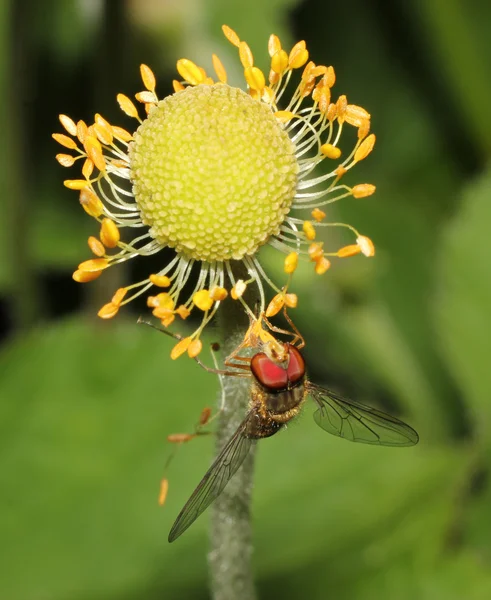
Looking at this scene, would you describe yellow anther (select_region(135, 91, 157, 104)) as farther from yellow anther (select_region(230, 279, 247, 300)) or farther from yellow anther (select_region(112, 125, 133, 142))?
yellow anther (select_region(230, 279, 247, 300))

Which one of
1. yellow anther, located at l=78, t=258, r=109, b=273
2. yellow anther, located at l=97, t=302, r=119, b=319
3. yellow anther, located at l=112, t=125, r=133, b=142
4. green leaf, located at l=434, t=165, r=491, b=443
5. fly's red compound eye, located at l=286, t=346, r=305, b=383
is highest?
yellow anther, located at l=112, t=125, r=133, b=142

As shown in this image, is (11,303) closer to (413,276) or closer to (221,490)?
(413,276)

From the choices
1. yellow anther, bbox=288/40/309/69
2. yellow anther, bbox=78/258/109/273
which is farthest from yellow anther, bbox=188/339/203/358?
yellow anther, bbox=288/40/309/69

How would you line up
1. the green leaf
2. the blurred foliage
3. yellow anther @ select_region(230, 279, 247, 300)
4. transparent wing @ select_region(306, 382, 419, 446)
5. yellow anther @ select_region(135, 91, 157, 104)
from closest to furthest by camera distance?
yellow anther @ select_region(230, 279, 247, 300), yellow anther @ select_region(135, 91, 157, 104), transparent wing @ select_region(306, 382, 419, 446), the blurred foliage, the green leaf

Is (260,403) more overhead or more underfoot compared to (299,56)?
more underfoot

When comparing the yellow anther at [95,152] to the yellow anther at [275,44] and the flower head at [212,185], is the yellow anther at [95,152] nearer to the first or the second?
the flower head at [212,185]

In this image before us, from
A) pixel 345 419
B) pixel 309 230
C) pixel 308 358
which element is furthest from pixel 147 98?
pixel 308 358

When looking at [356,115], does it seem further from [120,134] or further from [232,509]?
[232,509]
